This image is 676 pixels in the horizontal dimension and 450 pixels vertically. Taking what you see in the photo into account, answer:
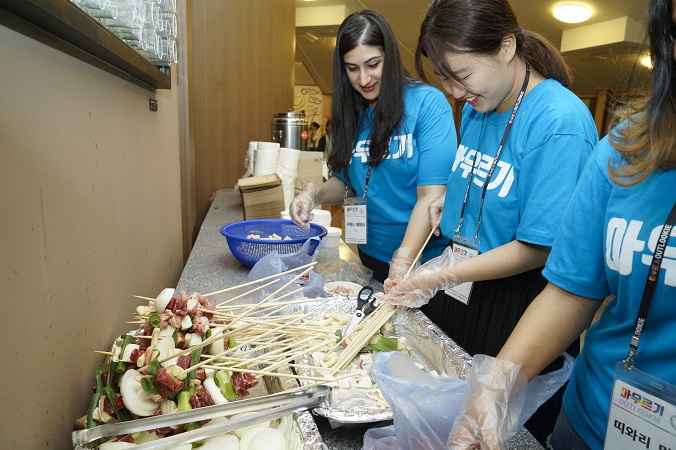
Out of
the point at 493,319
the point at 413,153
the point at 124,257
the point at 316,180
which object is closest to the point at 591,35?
the point at 316,180

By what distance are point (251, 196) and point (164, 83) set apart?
852 mm

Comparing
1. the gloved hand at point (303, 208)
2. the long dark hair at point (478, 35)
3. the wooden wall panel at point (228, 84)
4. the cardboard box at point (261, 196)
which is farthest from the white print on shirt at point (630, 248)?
the wooden wall panel at point (228, 84)

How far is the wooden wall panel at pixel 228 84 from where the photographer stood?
400 centimetres

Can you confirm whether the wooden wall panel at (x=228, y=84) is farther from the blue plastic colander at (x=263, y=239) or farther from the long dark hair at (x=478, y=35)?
the long dark hair at (x=478, y=35)

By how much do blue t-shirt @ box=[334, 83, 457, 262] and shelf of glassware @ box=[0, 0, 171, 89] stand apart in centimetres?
102

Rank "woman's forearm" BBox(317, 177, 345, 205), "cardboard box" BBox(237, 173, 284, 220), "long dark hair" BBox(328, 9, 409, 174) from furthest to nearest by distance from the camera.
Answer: "cardboard box" BBox(237, 173, 284, 220) → "woman's forearm" BBox(317, 177, 345, 205) → "long dark hair" BBox(328, 9, 409, 174)

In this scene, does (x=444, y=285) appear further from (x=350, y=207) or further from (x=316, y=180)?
(x=316, y=180)

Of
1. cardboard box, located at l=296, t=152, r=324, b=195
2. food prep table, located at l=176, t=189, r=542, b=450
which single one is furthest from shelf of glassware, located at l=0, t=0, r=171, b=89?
cardboard box, located at l=296, t=152, r=324, b=195

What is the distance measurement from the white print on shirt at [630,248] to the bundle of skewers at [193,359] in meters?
0.56

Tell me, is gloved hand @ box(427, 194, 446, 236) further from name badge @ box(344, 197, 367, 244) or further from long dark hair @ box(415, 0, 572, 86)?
long dark hair @ box(415, 0, 572, 86)

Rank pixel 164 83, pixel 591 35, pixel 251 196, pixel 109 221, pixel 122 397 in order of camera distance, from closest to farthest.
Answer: pixel 122 397 < pixel 109 221 < pixel 164 83 < pixel 251 196 < pixel 591 35

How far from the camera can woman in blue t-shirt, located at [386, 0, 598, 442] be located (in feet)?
4.12

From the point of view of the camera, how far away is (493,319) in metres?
1.53

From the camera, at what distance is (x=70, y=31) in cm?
86
